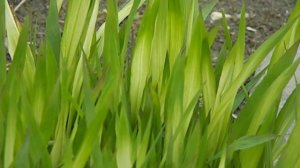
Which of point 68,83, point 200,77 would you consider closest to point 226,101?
point 200,77

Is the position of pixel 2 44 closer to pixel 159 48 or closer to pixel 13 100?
pixel 13 100

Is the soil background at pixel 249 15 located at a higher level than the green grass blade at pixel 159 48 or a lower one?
lower

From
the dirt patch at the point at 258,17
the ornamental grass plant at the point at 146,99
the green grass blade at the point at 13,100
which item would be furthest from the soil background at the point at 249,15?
the green grass blade at the point at 13,100

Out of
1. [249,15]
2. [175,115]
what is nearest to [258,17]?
[249,15]

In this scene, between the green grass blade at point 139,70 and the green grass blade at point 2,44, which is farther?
the green grass blade at point 139,70

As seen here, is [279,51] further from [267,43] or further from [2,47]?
[2,47]

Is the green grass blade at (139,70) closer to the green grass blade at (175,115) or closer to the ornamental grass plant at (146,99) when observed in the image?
the ornamental grass plant at (146,99)
